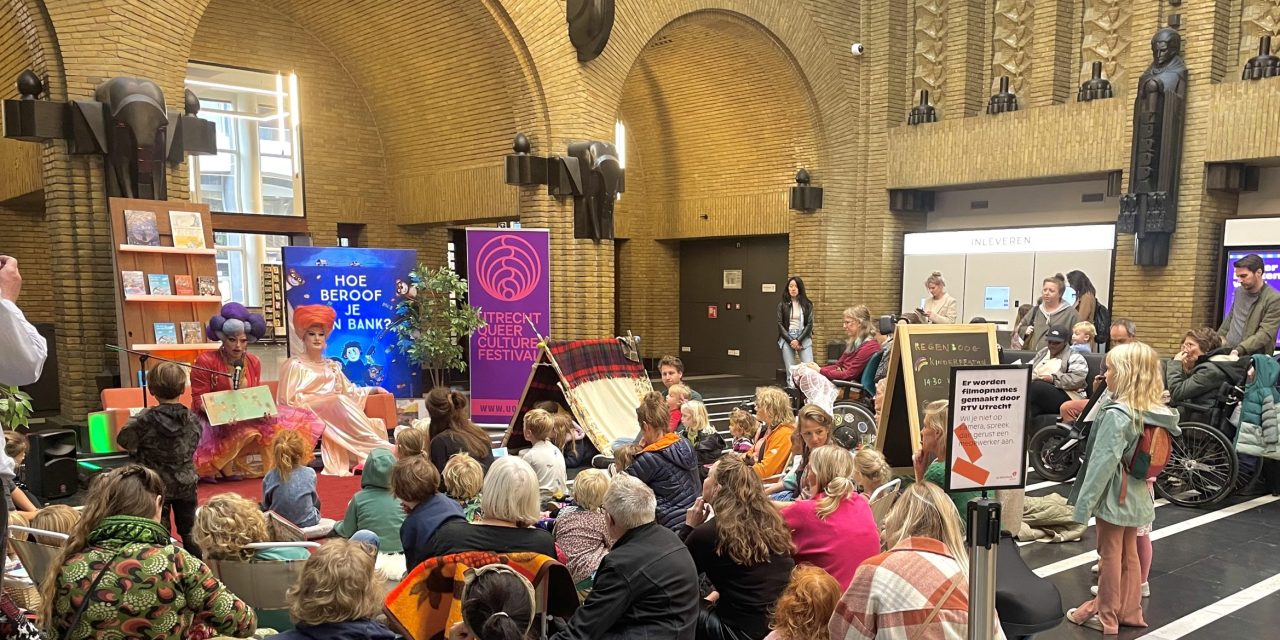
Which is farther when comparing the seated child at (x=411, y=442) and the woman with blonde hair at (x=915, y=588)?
the seated child at (x=411, y=442)

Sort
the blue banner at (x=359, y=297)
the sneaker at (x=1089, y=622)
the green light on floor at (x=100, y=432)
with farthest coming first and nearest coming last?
the blue banner at (x=359, y=297) → the green light on floor at (x=100, y=432) → the sneaker at (x=1089, y=622)

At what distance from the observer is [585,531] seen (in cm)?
368

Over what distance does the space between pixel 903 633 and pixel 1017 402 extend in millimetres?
899

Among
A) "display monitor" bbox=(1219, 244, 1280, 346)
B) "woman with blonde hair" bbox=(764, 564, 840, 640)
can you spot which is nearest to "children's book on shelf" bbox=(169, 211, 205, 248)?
"woman with blonde hair" bbox=(764, 564, 840, 640)

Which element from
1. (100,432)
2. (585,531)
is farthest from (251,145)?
(585,531)

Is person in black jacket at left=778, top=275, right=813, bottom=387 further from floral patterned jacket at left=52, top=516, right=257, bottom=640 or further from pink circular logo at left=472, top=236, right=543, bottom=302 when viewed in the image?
floral patterned jacket at left=52, top=516, right=257, bottom=640

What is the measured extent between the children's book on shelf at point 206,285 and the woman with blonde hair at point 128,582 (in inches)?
230

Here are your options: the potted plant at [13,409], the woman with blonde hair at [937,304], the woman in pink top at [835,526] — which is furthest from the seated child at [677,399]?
the potted plant at [13,409]

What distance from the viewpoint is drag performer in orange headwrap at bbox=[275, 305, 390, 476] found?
289 inches

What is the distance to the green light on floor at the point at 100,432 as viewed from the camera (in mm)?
7090

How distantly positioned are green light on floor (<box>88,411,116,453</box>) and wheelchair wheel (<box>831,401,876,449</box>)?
640 cm

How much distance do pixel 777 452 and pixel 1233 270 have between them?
8351 millimetres

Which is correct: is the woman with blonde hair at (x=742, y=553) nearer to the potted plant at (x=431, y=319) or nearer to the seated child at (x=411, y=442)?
the seated child at (x=411, y=442)

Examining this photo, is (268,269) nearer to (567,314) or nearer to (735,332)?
(567,314)
